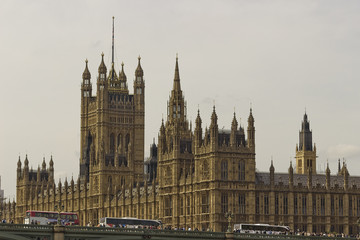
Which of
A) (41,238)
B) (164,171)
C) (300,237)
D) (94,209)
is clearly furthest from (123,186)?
(41,238)

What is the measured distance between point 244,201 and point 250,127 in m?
9.80

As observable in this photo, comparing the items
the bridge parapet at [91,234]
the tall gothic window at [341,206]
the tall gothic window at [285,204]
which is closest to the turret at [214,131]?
the tall gothic window at [285,204]

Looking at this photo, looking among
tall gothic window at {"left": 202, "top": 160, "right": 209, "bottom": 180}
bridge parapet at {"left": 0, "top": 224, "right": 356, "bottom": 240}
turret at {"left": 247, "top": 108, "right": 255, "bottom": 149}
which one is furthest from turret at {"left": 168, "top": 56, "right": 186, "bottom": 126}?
bridge parapet at {"left": 0, "top": 224, "right": 356, "bottom": 240}

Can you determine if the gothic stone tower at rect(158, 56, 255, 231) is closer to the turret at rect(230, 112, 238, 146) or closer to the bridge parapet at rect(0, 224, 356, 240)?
the turret at rect(230, 112, 238, 146)

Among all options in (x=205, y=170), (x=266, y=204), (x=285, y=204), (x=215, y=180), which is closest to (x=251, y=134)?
(x=205, y=170)

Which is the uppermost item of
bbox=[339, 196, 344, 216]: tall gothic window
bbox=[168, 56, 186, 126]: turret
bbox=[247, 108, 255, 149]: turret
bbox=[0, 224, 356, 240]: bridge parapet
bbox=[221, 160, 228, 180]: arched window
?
bbox=[168, 56, 186, 126]: turret

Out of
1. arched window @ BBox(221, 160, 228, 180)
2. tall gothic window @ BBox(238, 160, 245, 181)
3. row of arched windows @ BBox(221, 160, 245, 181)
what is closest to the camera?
arched window @ BBox(221, 160, 228, 180)

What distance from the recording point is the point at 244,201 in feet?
493

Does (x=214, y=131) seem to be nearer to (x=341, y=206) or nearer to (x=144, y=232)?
(x=341, y=206)

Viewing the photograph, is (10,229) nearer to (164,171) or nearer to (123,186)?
(164,171)

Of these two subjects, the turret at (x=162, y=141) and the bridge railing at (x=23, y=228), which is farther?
the turret at (x=162, y=141)

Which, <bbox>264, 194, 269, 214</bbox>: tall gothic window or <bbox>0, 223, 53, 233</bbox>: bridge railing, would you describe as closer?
<bbox>0, 223, 53, 233</bbox>: bridge railing

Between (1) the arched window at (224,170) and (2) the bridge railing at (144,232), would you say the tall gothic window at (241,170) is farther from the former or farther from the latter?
(2) the bridge railing at (144,232)

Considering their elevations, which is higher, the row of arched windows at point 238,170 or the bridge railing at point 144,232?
the row of arched windows at point 238,170
